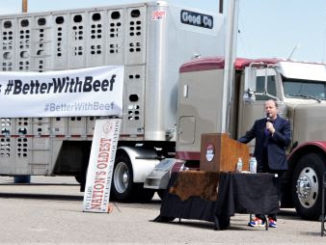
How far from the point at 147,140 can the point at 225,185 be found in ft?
21.6

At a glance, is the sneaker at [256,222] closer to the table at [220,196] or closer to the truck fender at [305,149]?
the table at [220,196]

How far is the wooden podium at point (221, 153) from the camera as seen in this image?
14.0 m

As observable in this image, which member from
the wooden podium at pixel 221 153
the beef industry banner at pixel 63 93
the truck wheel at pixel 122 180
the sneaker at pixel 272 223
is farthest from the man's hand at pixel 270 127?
the beef industry banner at pixel 63 93

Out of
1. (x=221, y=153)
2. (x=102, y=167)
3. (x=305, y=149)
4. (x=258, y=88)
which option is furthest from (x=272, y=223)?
(x=258, y=88)

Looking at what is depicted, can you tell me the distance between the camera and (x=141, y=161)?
795 inches

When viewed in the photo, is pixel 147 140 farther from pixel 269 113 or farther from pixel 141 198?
pixel 269 113

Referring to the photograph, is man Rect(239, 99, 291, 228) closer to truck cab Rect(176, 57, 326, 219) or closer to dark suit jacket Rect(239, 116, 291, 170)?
dark suit jacket Rect(239, 116, 291, 170)

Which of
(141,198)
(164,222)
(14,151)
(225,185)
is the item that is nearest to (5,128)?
(14,151)

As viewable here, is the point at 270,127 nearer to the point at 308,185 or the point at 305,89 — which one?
the point at 308,185

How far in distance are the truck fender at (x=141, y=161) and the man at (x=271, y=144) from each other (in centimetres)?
558

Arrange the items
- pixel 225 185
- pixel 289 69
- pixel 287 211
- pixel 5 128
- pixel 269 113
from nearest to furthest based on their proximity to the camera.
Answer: pixel 225 185 < pixel 269 113 < pixel 289 69 < pixel 287 211 < pixel 5 128

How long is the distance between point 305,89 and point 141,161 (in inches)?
164

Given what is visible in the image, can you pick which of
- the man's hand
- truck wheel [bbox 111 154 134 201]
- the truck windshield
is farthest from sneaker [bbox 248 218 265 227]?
truck wheel [bbox 111 154 134 201]

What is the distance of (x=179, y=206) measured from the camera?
1455 centimetres
